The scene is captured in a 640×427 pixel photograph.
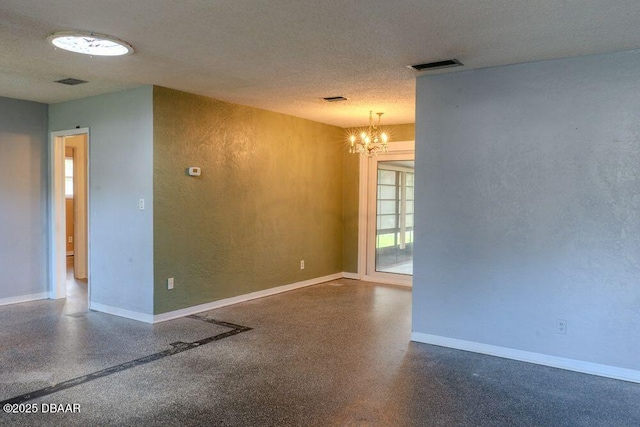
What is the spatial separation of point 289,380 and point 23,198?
4463mm

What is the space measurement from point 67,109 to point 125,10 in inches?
138

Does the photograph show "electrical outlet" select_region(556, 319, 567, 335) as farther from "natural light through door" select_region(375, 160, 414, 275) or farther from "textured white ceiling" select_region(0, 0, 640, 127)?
"natural light through door" select_region(375, 160, 414, 275)

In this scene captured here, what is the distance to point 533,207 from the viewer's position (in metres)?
3.78

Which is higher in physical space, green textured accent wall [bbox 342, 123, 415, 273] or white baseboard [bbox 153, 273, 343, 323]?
green textured accent wall [bbox 342, 123, 415, 273]

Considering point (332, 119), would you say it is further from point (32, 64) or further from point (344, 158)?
point (32, 64)

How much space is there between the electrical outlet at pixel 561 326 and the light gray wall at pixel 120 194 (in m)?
3.88

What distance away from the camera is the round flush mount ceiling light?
316 centimetres

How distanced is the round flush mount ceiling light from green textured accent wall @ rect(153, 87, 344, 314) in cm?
122

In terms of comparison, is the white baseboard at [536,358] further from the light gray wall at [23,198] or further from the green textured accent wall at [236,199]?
the light gray wall at [23,198]

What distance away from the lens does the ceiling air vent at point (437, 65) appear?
377 centimetres

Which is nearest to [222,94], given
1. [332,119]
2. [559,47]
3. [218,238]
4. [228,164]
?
[228,164]

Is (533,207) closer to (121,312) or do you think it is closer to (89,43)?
(89,43)

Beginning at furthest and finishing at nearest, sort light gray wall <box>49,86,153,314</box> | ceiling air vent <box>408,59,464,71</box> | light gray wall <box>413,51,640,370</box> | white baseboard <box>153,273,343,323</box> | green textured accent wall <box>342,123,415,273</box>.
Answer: green textured accent wall <box>342,123,415,273</box>
white baseboard <box>153,273,343,323</box>
light gray wall <box>49,86,153,314</box>
ceiling air vent <box>408,59,464,71</box>
light gray wall <box>413,51,640,370</box>

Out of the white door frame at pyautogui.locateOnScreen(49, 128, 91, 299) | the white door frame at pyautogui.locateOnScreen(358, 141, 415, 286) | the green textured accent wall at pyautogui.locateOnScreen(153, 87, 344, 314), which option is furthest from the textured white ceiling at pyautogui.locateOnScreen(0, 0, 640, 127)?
the white door frame at pyautogui.locateOnScreen(358, 141, 415, 286)
